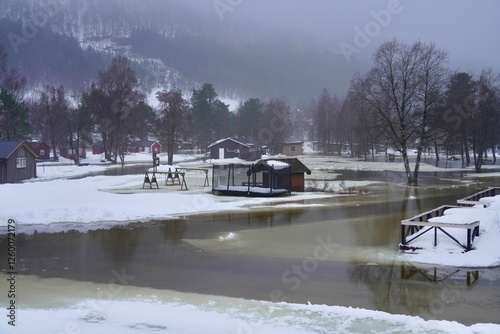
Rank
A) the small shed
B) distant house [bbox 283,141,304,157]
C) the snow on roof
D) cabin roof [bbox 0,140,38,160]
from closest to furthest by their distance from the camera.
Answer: the snow on roof
the small shed
cabin roof [bbox 0,140,38,160]
distant house [bbox 283,141,304,157]

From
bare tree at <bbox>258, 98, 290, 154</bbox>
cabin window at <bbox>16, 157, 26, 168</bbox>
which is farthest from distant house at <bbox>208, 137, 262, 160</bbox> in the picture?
cabin window at <bbox>16, 157, 26, 168</bbox>

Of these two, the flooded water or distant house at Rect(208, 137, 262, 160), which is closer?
the flooded water

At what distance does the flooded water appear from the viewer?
10188mm

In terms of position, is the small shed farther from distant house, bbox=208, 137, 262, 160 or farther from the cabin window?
distant house, bbox=208, 137, 262, 160

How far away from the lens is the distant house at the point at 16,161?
139 feet

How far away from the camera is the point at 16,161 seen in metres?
A: 44.3

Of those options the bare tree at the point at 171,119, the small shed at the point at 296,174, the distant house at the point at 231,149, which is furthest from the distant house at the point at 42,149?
A: the small shed at the point at 296,174

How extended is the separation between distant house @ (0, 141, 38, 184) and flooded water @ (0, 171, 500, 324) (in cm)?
2898

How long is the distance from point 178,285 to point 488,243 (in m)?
9.79

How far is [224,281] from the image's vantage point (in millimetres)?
11352

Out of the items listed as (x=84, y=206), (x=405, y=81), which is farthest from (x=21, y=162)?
(x=405, y=81)

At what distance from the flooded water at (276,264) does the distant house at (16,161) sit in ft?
95.1

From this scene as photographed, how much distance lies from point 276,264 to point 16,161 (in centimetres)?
3911

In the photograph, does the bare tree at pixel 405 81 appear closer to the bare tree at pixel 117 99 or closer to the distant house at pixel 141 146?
the bare tree at pixel 117 99
